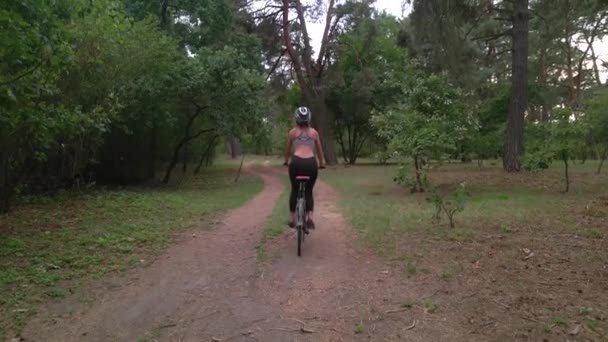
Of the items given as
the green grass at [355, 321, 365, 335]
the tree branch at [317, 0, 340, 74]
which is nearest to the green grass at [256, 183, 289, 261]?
the green grass at [355, 321, 365, 335]

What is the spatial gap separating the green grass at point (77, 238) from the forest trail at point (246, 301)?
46cm

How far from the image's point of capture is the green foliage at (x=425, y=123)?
13875 millimetres

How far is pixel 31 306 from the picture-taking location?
509 cm

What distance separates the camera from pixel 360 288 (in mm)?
5430

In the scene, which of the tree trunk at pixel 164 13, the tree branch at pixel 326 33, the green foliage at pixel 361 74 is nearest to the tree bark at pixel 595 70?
the green foliage at pixel 361 74

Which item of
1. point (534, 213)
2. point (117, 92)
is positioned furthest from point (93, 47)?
point (534, 213)

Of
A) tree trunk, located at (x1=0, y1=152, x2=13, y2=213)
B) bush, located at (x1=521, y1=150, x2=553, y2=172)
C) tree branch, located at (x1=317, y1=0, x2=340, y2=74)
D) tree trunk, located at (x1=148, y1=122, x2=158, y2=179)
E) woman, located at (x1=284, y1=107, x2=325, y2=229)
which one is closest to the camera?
woman, located at (x1=284, y1=107, x2=325, y2=229)

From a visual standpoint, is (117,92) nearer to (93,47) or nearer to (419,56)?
(93,47)

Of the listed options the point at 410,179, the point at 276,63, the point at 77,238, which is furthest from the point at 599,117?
the point at 77,238

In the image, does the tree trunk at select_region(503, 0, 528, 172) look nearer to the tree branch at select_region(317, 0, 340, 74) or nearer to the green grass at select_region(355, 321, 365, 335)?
the green grass at select_region(355, 321, 365, 335)

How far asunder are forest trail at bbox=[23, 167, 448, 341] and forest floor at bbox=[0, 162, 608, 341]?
17 mm

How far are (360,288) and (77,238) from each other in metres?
5.18

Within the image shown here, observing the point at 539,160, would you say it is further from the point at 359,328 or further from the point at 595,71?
the point at 595,71

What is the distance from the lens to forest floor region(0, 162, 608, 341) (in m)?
4.38
